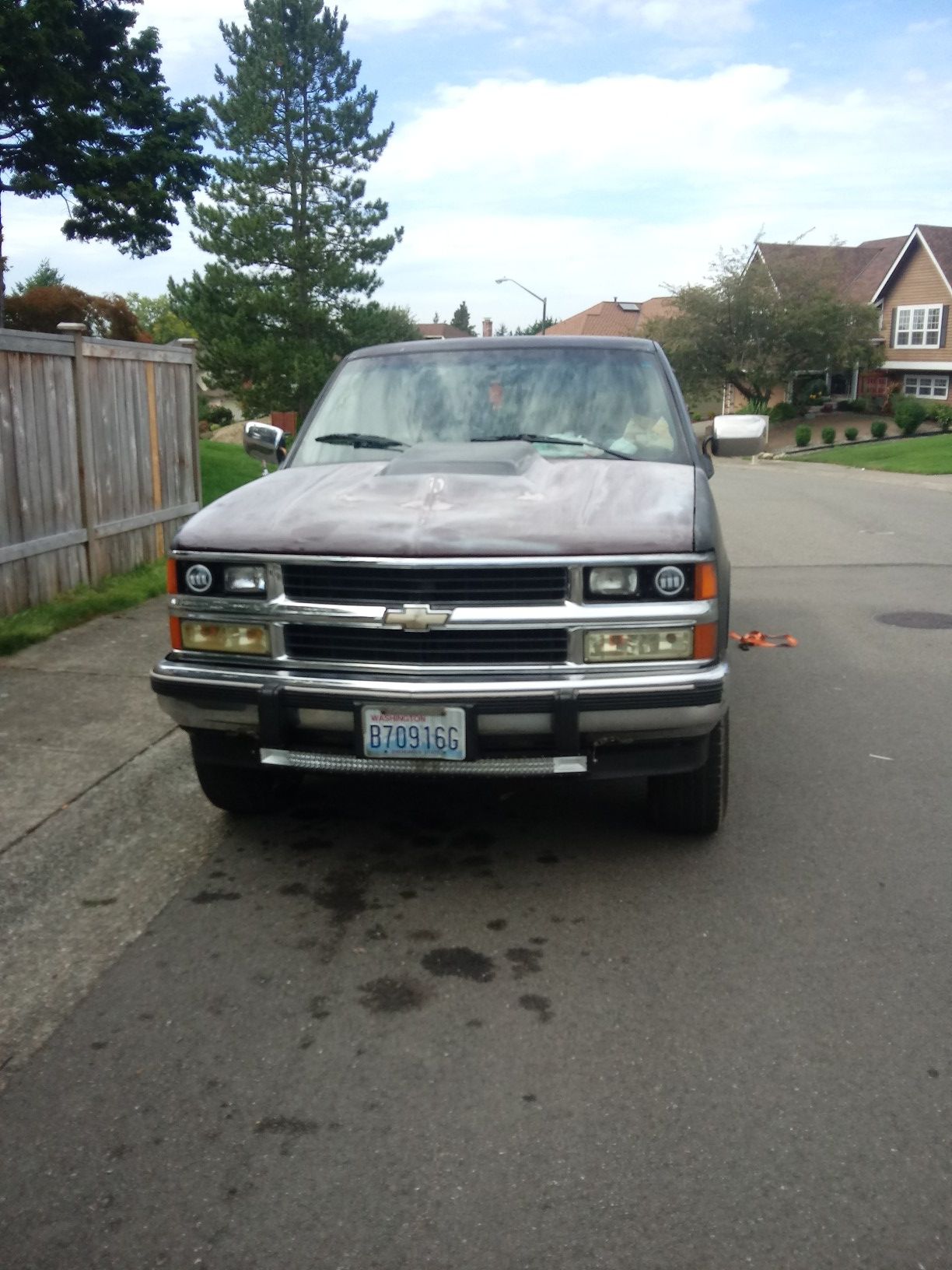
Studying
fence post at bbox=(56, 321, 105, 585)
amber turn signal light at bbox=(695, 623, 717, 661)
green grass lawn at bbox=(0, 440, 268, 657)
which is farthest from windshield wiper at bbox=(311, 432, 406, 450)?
fence post at bbox=(56, 321, 105, 585)

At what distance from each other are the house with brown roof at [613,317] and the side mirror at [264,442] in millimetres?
69530

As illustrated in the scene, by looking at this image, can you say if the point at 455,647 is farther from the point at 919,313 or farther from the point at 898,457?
the point at 919,313

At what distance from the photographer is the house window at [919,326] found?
166 ft

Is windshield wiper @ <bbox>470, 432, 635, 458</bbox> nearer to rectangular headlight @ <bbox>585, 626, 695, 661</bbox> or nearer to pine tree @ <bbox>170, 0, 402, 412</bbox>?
rectangular headlight @ <bbox>585, 626, 695, 661</bbox>

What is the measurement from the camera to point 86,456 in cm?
921

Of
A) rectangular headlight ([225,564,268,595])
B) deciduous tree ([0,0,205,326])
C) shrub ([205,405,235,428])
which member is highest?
deciduous tree ([0,0,205,326])

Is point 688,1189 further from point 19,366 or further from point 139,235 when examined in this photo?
point 139,235

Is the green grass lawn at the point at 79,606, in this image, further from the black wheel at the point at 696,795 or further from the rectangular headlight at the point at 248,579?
the black wheel at the point at 696,795

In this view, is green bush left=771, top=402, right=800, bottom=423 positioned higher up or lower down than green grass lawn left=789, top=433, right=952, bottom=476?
higher up

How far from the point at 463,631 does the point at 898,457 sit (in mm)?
32309

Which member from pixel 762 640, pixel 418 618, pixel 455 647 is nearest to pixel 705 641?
pixel 455 647

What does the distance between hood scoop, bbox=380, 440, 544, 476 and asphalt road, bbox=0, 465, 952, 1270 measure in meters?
1.39

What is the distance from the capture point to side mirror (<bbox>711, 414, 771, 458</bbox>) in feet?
19.0

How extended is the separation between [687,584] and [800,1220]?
198cm
